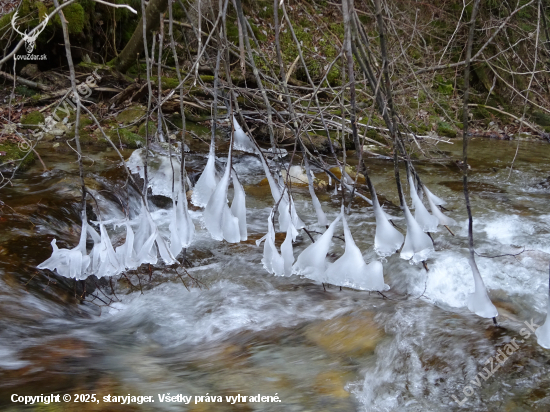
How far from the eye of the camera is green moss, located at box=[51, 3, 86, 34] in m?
7.43

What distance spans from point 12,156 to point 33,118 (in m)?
1.62

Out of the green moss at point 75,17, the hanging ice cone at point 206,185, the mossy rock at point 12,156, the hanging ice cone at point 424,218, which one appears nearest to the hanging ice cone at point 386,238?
the hanging ice cone at point 424,218

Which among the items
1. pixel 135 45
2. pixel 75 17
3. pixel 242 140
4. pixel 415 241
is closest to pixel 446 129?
pixel 135 45

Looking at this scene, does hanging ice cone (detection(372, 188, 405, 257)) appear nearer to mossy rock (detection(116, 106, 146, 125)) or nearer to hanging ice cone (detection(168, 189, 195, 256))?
hanging ice cone (detection(168, 189, 195, 256))

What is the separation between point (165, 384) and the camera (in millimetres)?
2082

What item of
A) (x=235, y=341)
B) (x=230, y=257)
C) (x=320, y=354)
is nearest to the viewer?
(x=320, y=354)

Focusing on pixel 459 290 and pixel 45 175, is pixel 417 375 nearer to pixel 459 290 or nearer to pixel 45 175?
pixel 459 290

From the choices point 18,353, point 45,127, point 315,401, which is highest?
point 45,127

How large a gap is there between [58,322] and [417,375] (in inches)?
84.2

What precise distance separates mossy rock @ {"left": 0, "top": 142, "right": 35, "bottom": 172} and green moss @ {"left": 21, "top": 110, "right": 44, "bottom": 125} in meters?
1.06

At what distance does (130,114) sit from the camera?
680 cm

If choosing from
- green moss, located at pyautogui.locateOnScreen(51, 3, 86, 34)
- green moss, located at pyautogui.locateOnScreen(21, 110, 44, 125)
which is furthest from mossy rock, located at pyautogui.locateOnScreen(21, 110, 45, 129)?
green moss, located at pyautogui.locateOnScreen(51, 3, 86, 34)

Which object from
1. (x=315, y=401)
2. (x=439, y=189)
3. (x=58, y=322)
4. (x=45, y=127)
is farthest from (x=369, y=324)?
(x=45, y=127)

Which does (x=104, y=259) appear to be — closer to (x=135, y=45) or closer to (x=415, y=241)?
(x=415, y=241)
